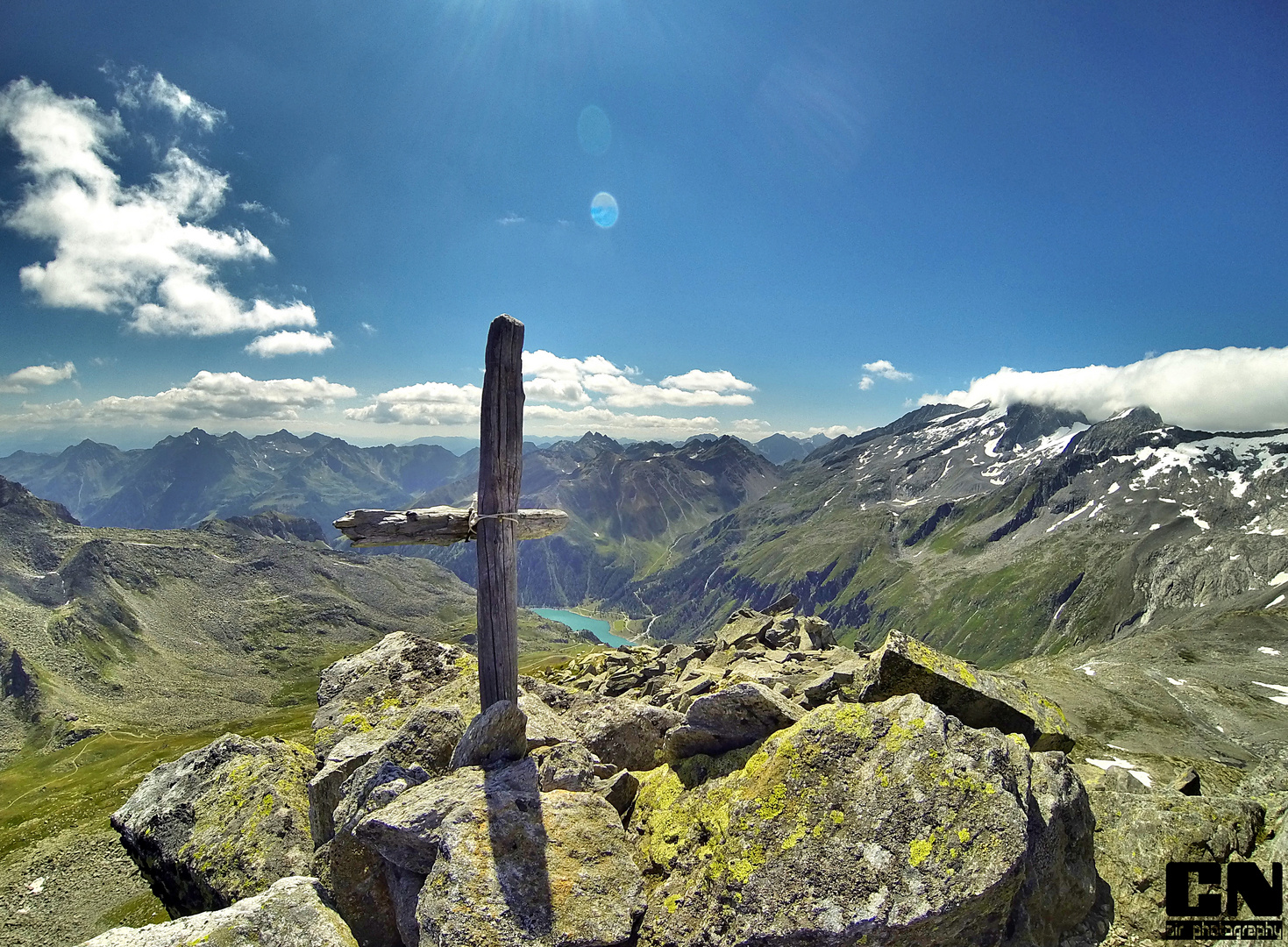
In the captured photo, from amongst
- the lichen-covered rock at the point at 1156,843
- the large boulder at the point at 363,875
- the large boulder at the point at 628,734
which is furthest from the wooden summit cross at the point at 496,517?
the lichen-covered rock at the point at 1156,843

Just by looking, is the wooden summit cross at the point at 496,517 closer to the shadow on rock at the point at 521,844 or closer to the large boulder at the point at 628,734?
the shadow on rock at the point at 521,844

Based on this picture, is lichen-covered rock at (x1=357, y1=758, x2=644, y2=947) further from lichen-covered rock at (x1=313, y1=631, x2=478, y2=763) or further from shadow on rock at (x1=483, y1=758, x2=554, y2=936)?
lichen-covered rock at (x1=313, y1=631, x2=478, y2=763)

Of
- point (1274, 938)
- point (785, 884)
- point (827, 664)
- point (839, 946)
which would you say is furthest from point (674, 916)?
point (827, 664)

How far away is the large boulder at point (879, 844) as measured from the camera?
6.93 m

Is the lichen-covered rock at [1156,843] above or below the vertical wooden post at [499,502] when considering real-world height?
below

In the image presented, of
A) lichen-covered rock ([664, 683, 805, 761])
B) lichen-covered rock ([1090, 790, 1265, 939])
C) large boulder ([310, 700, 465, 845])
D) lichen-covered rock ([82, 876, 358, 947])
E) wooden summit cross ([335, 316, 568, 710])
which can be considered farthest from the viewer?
lichen-covered rock ([664, 683, 805, 761])

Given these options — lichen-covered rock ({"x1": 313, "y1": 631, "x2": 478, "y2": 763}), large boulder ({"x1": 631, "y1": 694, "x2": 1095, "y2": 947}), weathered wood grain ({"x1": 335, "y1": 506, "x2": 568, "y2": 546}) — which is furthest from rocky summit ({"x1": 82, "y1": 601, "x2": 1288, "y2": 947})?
weathered wood grain ({"x1": 335, "y1": 506, "x2": 568, "y2": 546})

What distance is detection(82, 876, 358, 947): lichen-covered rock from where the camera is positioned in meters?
7.49

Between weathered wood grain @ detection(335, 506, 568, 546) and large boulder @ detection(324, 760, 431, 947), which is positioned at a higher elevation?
weathered wood grain @ detection(335, 506, 568, 546)

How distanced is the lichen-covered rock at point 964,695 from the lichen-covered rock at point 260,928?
36.0ft

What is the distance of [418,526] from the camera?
1070cm

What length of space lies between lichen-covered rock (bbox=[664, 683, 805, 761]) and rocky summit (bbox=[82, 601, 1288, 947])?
1.8 inches

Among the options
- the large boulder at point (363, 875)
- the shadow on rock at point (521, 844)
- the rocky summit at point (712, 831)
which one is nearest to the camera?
the rocky summit at point (712, 831)

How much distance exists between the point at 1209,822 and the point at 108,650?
26689 cm
